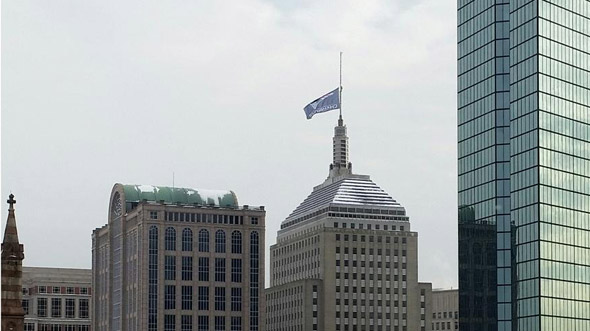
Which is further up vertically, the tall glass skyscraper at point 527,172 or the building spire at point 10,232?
the tall glass skyscraper at point 527,172

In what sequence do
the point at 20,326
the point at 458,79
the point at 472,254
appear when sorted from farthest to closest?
1. the point at 458,79
2. the point at 472,254
3. the point at 20,326

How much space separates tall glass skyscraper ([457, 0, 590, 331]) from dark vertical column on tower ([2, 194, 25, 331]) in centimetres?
10673

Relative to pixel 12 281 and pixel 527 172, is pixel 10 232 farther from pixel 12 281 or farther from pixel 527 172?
pixel 527 172

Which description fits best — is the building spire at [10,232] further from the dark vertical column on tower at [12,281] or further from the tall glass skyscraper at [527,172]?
the tall glass skyscraper at [527,172]

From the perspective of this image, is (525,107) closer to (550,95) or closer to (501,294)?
(550,95)

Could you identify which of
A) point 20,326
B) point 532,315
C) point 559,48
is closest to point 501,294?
point 532,315

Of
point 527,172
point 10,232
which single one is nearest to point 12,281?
point 10,232

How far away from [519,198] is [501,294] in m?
11.2

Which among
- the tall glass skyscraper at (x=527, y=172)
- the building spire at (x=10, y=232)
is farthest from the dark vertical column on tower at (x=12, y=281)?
the tall glass skyscraper at (x=527, y=172)

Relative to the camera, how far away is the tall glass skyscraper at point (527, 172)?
5768 inches

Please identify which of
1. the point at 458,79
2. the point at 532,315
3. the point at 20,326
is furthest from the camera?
the point at 458,79

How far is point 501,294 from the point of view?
14788 cm

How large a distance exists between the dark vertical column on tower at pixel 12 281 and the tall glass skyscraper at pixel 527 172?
4202 inches

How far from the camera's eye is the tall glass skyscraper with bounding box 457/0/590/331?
14650 centimetres
